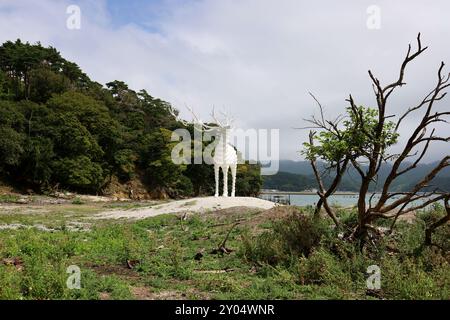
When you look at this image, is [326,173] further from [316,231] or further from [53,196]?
[53,196]

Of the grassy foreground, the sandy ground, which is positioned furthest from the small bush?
the sandy ground

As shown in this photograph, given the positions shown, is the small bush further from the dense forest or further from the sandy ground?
the dense forest

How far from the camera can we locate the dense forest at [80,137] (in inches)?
1519

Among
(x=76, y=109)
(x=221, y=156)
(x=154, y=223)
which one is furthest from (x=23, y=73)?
(x=154, y=223)

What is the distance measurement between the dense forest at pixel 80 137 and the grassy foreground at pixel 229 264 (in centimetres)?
1867

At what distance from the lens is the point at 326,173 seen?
11383 millimetres

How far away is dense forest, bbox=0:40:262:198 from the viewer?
1519 inches

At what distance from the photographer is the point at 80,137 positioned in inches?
1606

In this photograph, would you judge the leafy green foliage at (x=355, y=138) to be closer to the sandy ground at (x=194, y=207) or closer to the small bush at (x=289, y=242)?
the small bush at (x=289, y=242)

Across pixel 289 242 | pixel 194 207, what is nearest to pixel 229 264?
pixel 289 242

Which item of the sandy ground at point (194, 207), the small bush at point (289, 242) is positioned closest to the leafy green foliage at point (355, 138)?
the small bush at point (289, 242)

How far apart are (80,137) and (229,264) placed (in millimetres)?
33604

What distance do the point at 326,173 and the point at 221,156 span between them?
46.9ft
